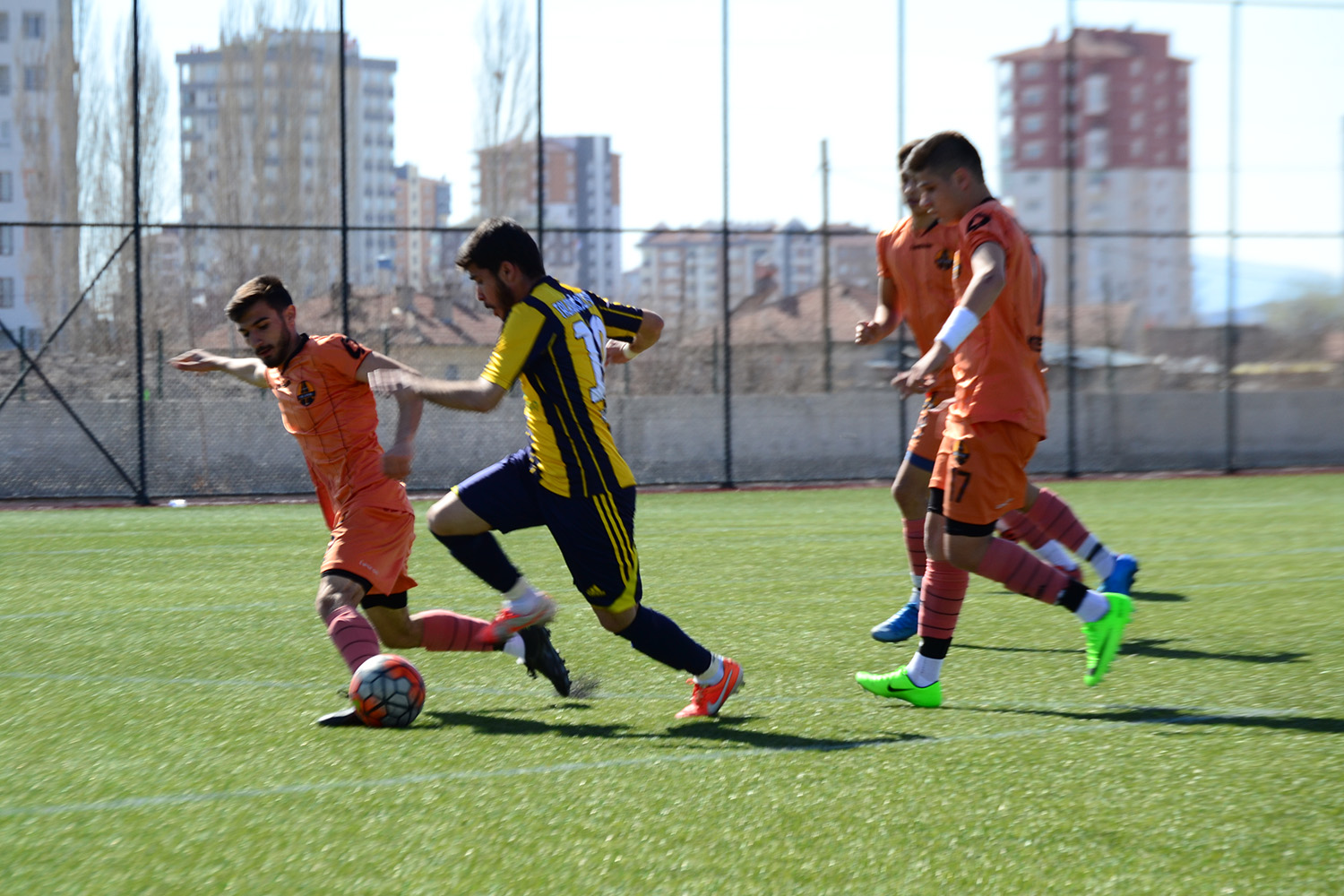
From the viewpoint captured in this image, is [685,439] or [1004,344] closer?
[1004,344]

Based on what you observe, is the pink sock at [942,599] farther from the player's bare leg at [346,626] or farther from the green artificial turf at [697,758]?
the player's bare leg at [346,626]

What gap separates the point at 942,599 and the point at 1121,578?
168cm

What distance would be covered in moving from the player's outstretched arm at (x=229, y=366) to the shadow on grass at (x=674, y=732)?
4.89 feet

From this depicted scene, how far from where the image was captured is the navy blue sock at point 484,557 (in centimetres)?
443

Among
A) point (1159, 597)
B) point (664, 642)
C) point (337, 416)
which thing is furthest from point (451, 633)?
point (1159, 597)

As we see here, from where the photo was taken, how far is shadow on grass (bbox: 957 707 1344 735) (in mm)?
3924

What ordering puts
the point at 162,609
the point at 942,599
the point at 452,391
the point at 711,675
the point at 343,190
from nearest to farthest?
the point at 452,391 < the point at 711,675 < the point at 942,599 < the point at 162,609 < the point at 343,190

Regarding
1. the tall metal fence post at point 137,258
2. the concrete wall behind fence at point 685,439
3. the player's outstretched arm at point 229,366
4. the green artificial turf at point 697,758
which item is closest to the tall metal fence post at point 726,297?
the concrete wall behind fence at point 685,439

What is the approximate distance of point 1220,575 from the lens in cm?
755

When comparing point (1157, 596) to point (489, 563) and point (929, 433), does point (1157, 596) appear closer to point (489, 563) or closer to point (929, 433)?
point (929, 433)

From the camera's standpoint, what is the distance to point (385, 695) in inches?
157

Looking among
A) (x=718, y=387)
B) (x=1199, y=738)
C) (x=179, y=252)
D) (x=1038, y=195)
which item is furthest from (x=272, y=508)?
(x=179, y=252)

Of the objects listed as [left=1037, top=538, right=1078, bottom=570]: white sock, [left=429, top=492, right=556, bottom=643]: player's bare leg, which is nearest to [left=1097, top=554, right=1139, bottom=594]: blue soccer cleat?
[left=1037, top=538, right=1078, bottom=570]: white sock

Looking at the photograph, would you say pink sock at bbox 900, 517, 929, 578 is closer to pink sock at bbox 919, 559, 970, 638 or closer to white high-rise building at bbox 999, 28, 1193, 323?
pink sock at bbox 919, 559, 970, 638
